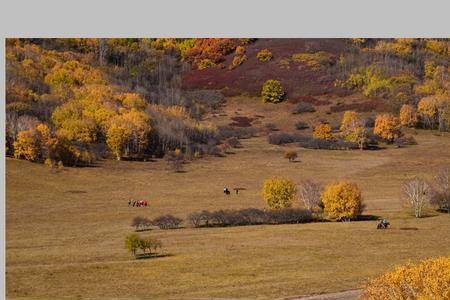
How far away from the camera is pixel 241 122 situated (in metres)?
106

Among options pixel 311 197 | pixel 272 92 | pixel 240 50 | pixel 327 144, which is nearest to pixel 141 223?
pixel 311 197

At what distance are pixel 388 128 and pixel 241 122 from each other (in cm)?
2273

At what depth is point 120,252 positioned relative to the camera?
53.2 m

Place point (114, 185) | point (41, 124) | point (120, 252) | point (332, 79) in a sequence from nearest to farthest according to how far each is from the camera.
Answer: point (120, 252) < point (114, 185) < point (41, 124) < point (332, 79)

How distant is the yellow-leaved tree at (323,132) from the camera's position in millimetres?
97381

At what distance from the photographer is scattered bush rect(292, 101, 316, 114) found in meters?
105

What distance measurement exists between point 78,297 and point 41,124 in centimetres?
4607

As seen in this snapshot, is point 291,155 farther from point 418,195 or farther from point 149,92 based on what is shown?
point 149,92

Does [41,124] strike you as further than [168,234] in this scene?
Yes

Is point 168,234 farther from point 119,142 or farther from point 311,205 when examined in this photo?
point 119,142

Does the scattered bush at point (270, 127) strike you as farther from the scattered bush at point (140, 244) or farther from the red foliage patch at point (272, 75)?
the scattered bush at point (140, 244)

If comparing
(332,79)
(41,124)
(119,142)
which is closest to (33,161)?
(41,124)

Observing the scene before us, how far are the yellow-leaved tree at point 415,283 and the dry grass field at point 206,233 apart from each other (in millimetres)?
12662

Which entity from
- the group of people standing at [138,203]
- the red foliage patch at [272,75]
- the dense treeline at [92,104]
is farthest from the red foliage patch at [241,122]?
the group of people standing at [138,203]
